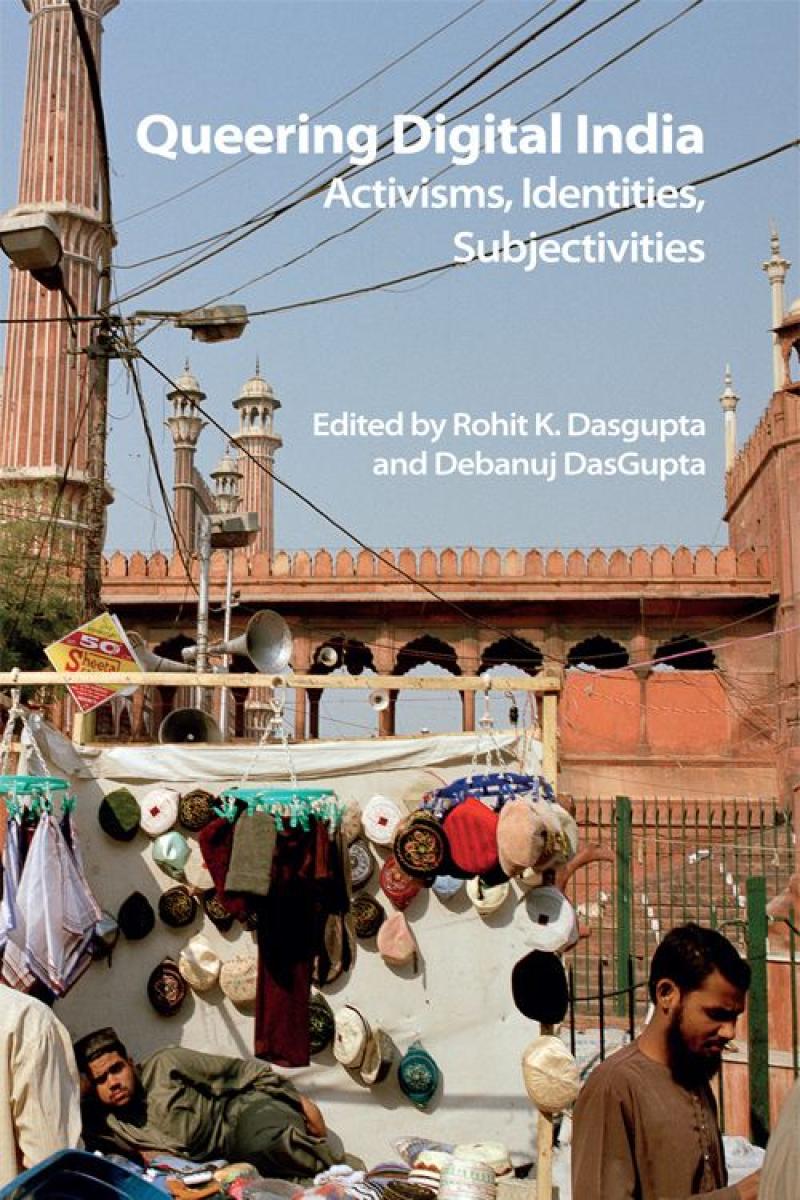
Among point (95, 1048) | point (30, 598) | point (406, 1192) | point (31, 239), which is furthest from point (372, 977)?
point (30, 598)

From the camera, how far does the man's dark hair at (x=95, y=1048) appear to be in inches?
192

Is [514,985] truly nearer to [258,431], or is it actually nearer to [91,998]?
[91,998]

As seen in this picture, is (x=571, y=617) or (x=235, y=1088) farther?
(x=571, y=617)

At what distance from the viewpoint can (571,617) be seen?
72.9 ft

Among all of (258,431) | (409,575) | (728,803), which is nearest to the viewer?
(728,803)

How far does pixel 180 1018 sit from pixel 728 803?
1554 cm

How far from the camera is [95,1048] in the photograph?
4.89m

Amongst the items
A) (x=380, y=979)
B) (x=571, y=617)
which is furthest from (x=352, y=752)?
(x=571, y=617)

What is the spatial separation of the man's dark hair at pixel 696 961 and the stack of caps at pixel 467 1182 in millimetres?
2559

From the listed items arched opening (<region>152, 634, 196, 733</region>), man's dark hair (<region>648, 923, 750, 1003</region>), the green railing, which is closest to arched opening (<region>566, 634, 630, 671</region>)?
the green railing

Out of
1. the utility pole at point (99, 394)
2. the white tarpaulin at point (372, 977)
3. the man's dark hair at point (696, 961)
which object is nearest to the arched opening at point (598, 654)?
the utility pole at point (99, 394)

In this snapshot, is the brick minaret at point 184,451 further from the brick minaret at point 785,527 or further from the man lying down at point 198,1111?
the man lying down at point 198,1111

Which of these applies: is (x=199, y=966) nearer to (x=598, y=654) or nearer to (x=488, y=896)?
(x=488, y=896)

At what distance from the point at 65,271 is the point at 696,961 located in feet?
73.8
